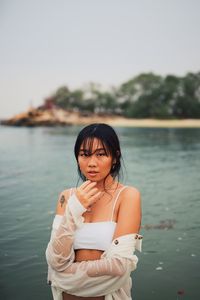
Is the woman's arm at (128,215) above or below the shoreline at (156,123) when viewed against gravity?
above

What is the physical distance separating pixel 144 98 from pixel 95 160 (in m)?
69.5

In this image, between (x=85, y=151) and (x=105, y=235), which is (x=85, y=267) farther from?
(x=85, y=151)

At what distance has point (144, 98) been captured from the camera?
70.8 metres

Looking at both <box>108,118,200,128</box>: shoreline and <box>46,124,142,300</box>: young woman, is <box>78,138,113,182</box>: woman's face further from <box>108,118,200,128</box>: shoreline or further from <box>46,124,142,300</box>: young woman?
<box>108,118,200,128</box>: shoreline

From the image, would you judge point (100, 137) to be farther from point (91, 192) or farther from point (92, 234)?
point (92, 234)

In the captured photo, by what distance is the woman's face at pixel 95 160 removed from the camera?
246cm

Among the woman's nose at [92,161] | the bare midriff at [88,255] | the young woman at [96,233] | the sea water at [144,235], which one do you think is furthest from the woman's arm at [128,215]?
the sea water at [144,235]

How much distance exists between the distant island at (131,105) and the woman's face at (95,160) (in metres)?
62.6

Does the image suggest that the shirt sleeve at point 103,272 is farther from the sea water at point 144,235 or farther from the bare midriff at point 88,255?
the sea water at point 144,235

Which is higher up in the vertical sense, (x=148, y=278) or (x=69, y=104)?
(x=69, y=104)

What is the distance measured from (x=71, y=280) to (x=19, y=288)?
126 inches

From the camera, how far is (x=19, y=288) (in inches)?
203

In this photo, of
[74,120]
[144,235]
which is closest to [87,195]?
[144,235]

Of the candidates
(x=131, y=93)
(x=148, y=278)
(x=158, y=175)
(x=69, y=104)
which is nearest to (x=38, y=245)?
(x=148, y=278)
